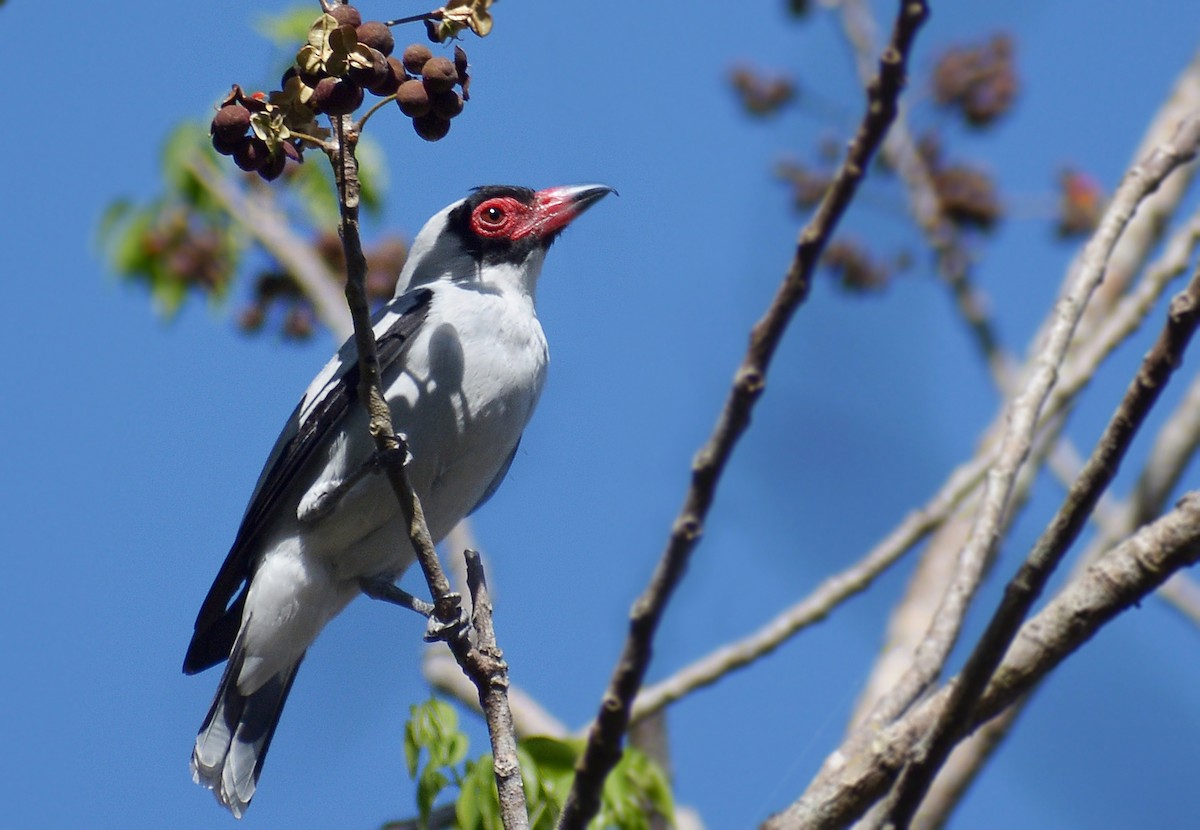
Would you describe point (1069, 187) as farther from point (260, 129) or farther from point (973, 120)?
point (260, 129)

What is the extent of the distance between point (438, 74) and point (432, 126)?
5.1 inches

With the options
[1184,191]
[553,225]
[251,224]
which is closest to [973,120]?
[1184,191]

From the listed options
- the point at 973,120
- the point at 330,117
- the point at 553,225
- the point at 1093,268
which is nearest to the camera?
the point at 330,117

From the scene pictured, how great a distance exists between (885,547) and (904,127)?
5484mm

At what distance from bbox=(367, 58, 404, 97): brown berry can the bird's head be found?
2.44 metres

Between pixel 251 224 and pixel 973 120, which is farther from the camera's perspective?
pixel 973 120

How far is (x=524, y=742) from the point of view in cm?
354

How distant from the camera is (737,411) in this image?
210cm

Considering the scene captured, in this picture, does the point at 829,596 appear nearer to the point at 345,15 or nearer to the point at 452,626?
the point at 452,626

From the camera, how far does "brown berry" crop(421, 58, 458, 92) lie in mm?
3057

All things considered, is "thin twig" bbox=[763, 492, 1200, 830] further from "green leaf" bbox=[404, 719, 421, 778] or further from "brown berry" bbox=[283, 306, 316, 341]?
"brown berry" bbox=[283, 306, 316, 341]

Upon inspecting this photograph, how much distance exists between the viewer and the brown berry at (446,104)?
3090 millimetres

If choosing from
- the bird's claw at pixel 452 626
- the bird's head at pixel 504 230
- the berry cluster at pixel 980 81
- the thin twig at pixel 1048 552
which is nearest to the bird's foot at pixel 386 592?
the bird's claw at pixel 452 626

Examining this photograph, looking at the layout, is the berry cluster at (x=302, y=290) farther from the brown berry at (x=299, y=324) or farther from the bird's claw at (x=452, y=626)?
the bird's claw at (x=452, y=626)
